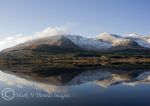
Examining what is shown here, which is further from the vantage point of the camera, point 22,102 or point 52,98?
point 52,98

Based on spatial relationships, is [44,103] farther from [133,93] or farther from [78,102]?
[133,93]

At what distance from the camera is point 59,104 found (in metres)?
33.5

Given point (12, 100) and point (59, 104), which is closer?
point (59, 104)

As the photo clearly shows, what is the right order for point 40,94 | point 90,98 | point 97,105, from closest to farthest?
point 97,105 → point 90,98 → point 40,94

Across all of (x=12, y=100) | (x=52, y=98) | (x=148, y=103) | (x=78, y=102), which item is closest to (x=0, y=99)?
(x=12, y=100)

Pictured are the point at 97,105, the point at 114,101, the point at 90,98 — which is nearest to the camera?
the point at 97,105

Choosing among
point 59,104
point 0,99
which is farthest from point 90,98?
point 0,99

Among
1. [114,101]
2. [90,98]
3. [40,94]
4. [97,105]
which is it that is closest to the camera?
[97,105]

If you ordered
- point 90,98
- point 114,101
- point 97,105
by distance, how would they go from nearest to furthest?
point 97,105
point 114,101
point 90,98

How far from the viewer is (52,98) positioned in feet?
123

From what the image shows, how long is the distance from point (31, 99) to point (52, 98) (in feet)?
7.13

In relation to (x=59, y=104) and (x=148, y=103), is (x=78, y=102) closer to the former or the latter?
(x=59, y=104)

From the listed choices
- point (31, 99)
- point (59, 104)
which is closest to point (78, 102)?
point (59, 104)

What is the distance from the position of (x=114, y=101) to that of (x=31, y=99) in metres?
8.23
